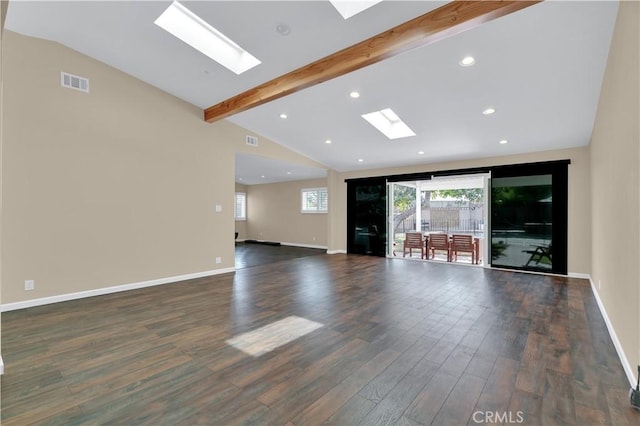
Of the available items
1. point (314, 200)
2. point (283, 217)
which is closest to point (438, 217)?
point (314, 200)

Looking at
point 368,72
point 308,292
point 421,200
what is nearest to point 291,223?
point 421,200

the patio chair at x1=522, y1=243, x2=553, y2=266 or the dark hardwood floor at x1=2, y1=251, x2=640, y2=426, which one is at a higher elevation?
the patio chair at x1=522, y1=243, x2=553, y2=266

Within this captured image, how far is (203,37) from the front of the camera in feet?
12.3

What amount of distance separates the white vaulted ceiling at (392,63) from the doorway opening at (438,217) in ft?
8.22

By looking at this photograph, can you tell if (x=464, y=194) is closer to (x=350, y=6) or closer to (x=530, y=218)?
(x=530, y=218)

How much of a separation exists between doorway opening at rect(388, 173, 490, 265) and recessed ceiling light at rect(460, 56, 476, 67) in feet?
12.8

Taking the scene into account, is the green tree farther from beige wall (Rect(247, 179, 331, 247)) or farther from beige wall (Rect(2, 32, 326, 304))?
beige wall (Rect(2, 32, 326, 304))

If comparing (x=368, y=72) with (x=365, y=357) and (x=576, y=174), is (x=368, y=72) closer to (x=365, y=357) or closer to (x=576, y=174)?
(x=365, y=357)

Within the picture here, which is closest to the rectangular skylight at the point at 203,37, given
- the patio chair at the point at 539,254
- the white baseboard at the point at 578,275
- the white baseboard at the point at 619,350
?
the white baseboard at the point at 619,350

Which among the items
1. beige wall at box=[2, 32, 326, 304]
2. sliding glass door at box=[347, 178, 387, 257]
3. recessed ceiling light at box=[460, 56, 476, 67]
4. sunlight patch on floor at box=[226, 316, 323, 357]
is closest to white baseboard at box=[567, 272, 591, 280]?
sliding glass door at box=[347, 178, 387, 257]

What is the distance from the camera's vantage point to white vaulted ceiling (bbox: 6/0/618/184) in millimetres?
2871

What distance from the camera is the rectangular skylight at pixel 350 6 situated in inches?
111

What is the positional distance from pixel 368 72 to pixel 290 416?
385 centimetres

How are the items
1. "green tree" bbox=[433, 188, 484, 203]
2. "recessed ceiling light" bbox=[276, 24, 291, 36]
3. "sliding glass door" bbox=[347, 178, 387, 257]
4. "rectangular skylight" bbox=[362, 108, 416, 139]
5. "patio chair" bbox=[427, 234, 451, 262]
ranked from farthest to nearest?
"green tree" bbox=[433, 188, 484, 203], "sliding glass door" bbox=[347, 178, 387, 257], "patio chair" bbox=[427, 234, 451, 262], "rectangular skylight" bbox=[362, 108, 416, 139], "recessed ceiling light" bbox=[276, 24, 291, 36]
